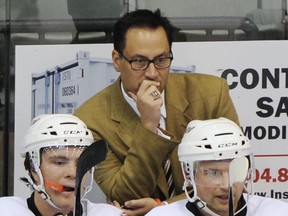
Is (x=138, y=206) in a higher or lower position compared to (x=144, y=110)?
lower

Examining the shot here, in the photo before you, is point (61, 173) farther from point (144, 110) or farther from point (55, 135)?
point (144, 110)

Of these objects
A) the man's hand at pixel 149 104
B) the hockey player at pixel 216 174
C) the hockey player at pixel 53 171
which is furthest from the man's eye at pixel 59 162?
the man's hand at pixel 149 104

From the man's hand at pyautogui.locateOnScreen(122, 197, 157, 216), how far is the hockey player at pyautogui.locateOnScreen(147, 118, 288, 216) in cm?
29

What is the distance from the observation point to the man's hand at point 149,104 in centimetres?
411

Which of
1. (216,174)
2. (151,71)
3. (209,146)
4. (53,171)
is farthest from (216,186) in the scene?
(151,71)

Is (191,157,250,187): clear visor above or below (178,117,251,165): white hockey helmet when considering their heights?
below


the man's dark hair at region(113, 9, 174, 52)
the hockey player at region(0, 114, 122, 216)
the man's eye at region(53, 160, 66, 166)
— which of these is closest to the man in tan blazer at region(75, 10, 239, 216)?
the man's dark hair at region(113, 9, 174, 52)

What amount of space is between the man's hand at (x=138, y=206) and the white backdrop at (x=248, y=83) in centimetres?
80

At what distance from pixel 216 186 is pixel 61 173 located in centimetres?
58

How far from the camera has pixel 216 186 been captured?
3.60 meters

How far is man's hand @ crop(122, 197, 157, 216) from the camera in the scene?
400 centimetres

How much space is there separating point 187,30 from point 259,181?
0.78 meters

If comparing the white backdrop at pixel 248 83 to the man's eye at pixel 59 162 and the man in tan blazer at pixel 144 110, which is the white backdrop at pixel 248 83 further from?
the man's eye at pixel 59 162

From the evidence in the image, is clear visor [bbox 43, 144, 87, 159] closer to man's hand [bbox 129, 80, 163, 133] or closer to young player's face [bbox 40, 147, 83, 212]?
young player's face [bbox 40, 147, 83, 212]
